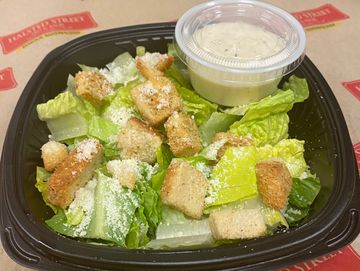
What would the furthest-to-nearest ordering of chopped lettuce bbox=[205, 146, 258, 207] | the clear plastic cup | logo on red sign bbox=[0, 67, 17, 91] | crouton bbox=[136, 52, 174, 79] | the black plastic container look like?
logo on red sign bbox=[0, 67, 17, 91] → crouton bbox=[136, 52, 174, 79] → the clear plastic cup → chopped lettuce bbox=[205, 146, 258, 207] → the black plastic container

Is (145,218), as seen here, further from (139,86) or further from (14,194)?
(139,86)

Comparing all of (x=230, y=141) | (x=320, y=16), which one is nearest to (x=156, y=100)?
(x=230, y=141)

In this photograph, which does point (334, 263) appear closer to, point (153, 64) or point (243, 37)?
point (243, 37)

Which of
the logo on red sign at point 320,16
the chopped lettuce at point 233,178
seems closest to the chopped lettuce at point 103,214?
the chopped lettuce at point 233,178

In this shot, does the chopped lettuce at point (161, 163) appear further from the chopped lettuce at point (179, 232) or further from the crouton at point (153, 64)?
the crouton at point (153, 64)

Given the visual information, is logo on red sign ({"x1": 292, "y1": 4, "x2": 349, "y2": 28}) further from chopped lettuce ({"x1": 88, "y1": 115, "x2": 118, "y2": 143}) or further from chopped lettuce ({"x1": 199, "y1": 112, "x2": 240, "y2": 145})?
chopped lettuce ({"x1": 88, "y1": 115, "x2": 118, "y2": 143})

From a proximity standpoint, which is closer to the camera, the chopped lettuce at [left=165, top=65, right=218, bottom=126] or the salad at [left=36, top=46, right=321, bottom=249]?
the salad at [left=36, top=46, right=321, bottom=249]

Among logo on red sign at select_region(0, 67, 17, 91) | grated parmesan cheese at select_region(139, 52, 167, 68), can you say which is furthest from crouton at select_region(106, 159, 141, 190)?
logo on red sign at select_region(0, 67, 17, 91)

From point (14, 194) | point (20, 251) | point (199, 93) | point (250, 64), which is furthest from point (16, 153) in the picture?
point (250, 64)
